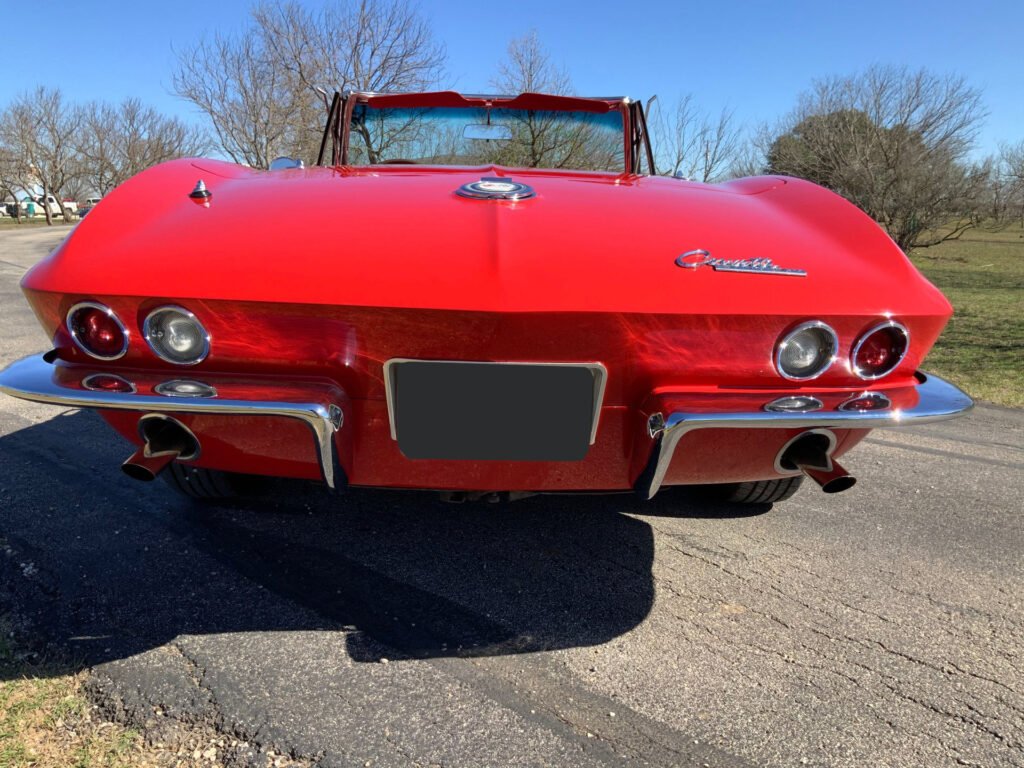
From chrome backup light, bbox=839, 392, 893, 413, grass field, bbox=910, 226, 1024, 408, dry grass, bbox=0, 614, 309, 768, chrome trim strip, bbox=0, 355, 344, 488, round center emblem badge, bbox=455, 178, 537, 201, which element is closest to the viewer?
dry grass, bbox=0, 614, 309, 768

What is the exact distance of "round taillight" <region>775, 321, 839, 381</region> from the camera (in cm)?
173

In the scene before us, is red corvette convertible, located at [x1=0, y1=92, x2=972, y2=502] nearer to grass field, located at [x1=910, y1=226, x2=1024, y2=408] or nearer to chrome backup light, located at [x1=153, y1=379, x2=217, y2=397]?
chrome backup light, located at [x1=153, y1=379, x2=217, y2=397]

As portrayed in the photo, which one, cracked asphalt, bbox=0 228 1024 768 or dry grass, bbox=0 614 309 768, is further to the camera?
cracked asphalt, bbox=0 228 1024 768

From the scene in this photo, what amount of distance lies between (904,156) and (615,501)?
869 inches

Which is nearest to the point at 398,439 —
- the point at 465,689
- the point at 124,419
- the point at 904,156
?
the point at 465,689

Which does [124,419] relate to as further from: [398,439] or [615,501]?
[615,501]

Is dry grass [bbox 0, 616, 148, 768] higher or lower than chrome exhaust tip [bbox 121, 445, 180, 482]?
lower

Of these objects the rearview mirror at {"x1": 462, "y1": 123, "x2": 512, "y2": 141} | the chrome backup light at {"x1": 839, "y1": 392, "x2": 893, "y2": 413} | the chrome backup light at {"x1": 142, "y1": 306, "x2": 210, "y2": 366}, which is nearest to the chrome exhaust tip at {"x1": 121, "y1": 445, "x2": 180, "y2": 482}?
the chrome backup light at {"x1": 142, "y1": 306, "x2": 210, "y2": 366}

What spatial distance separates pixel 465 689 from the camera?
5.93 ft

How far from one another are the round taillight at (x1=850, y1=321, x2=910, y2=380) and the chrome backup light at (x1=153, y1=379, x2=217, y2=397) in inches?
65.6

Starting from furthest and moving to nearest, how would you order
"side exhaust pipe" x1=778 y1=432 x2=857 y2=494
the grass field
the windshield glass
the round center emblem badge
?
the grass field, the windshield glass, the round center emblem badge, "side exhaust pipe" x1=778 y1=432 x2=857 y2=494

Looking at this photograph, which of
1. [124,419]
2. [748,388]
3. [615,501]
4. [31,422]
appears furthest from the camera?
[31,422]

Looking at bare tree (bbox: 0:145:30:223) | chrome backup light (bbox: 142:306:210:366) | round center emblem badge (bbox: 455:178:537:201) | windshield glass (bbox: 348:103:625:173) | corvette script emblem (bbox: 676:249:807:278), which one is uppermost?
windshield glass (bbox: 348:103:625:173)

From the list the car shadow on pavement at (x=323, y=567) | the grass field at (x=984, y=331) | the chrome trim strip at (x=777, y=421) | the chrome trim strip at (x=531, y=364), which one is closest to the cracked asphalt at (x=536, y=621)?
the car shadow on pavement at (x=323, y=567)
